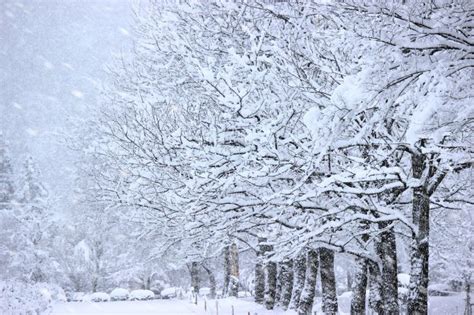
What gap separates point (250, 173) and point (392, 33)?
3.43m

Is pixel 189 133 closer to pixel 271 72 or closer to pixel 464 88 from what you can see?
pixel 271 72

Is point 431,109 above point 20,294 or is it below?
above

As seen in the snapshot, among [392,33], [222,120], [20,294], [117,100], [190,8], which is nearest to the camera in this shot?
[392,33]

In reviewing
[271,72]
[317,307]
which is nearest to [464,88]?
[271,72]

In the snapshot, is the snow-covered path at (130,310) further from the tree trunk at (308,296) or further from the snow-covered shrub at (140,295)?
the snow-covered shrub at (140,295)

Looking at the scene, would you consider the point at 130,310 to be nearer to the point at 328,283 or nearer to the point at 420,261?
the point at 328,283

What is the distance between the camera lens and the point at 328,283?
39.9 feet

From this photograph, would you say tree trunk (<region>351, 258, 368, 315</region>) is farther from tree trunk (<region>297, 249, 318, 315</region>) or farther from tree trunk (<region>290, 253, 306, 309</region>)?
tree trunk (<region>290, 253, 306, 309</region>)

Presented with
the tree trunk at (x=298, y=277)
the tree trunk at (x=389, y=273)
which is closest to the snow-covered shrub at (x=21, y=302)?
the tree trunk at (x=298, y=277)

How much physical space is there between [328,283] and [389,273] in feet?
10.2

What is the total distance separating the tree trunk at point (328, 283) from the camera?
38.7 ft

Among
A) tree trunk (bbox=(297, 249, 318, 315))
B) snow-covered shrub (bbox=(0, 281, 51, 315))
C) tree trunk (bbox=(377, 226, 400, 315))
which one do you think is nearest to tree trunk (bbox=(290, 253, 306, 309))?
tree trunk (bbox=(297, 249, 318, 315))

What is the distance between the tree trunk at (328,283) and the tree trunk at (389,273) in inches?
98.0

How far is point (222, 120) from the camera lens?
356 inches
